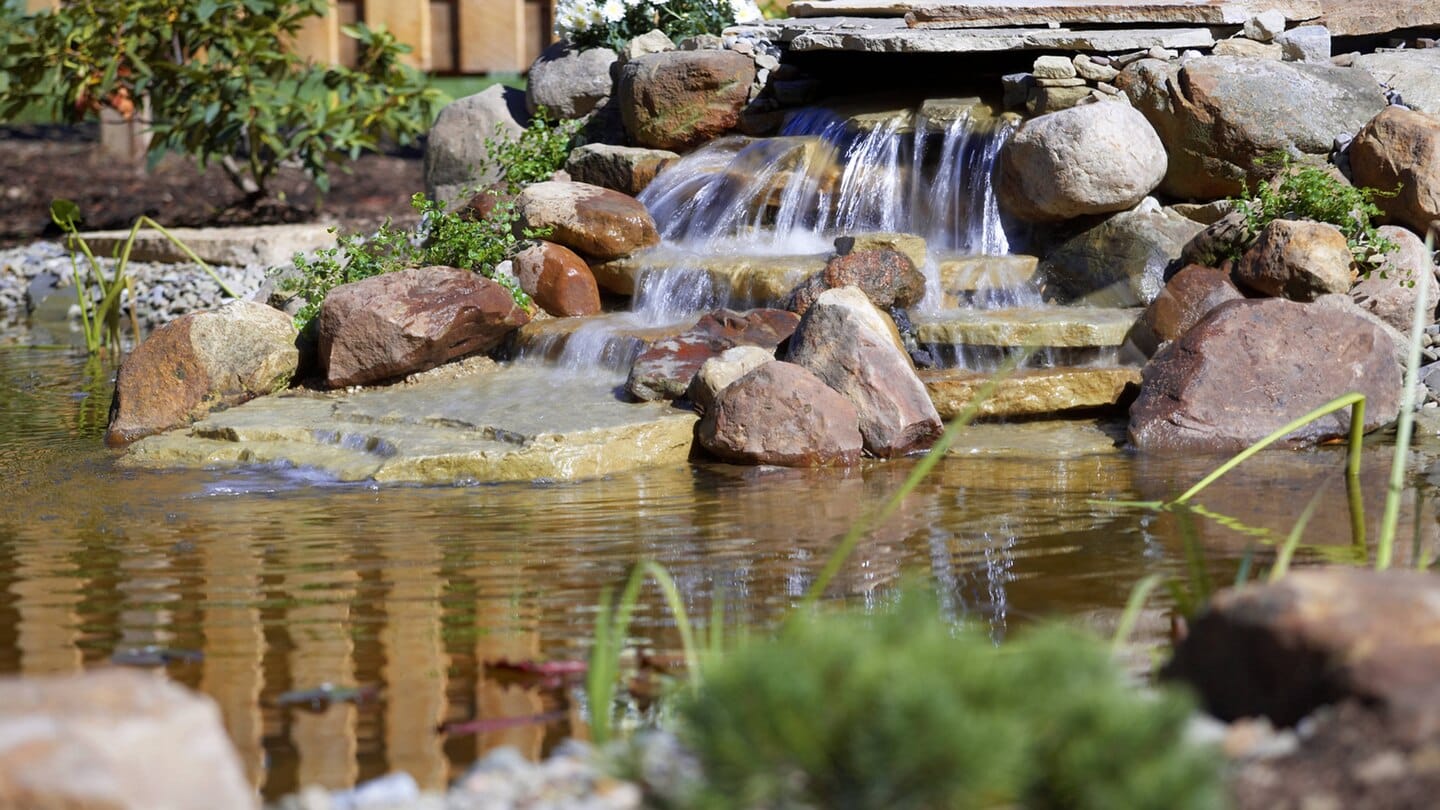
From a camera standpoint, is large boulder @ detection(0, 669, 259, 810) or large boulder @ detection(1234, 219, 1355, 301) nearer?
large boulder @ detection(0, 669, 259, 810)

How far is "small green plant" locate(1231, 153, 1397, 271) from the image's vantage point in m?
7.30

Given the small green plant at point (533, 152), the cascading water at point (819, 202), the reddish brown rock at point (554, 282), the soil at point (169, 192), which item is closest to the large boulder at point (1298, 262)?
the cascading water at point (819, 202)

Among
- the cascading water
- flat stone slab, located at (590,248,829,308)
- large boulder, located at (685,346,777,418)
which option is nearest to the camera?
large boulder, located at (685,346,777,418)

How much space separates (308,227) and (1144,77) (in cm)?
635

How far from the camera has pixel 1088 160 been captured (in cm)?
773

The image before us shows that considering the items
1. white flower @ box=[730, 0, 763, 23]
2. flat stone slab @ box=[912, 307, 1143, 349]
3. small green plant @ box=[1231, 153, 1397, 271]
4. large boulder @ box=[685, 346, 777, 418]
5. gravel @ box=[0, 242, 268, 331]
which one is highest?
white flower @ box=[730, 0, 763, 23]

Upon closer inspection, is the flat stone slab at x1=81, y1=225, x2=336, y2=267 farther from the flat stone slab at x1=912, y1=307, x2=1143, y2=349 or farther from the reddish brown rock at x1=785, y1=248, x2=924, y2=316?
the flat stone slab at x1=912, y1=307, x2=1143, y2=349

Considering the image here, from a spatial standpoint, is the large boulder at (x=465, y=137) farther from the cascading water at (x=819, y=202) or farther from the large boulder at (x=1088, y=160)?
the large boulder at (x=1088, y=160)

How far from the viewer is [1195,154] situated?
8.04 m

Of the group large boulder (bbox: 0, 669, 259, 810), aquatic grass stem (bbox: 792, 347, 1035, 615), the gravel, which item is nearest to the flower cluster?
the gravel

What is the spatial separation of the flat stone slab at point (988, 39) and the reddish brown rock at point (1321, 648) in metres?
6.29

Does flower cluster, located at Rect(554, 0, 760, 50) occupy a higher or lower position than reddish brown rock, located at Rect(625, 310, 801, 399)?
higher

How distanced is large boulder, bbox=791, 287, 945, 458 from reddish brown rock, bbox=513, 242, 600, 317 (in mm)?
1820

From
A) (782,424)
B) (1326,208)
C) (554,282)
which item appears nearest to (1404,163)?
(1326,208)
